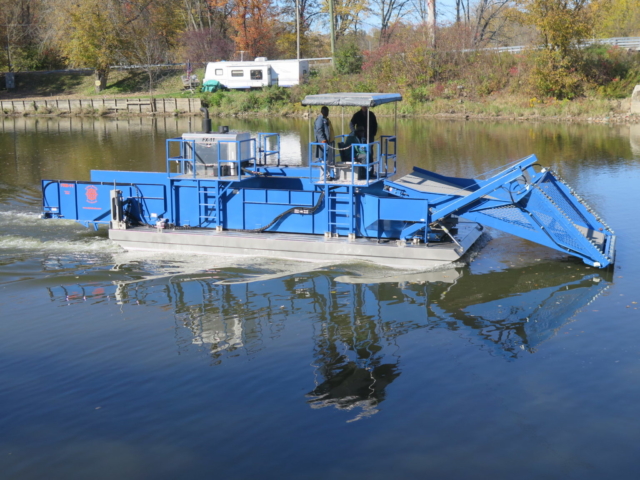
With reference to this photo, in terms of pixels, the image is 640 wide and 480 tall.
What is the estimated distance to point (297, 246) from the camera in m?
13.4

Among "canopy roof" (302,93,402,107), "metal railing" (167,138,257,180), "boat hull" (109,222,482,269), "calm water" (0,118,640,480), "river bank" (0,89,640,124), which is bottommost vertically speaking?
"calm water" (0,118,640,480)

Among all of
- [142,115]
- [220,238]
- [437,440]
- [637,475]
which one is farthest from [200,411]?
[142,115]

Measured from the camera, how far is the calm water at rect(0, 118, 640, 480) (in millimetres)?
7000

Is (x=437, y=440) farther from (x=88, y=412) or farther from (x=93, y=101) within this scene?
(x=93, y=101)

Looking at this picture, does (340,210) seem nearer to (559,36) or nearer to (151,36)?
(559,36)

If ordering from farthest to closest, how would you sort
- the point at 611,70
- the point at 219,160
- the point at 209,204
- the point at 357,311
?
the point at 611,70
the point at 209,204
the point at 219,160
the point at 357,311

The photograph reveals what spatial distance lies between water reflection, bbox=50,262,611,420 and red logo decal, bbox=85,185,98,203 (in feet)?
7.94

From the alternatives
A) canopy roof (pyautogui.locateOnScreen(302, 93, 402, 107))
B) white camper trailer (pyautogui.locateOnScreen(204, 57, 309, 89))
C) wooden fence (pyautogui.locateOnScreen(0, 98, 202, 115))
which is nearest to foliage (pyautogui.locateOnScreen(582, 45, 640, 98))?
white camper trailer (pyautogui.locateOnScreen(204, 57, 309, 89))

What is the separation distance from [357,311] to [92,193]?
709 centimetres

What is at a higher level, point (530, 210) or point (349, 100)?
point (349, 100)

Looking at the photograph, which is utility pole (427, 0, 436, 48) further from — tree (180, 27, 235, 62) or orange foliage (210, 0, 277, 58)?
tree (180, 27, 235, 62)

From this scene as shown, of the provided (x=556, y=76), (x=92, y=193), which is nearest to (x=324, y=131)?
(x=92, y=193)

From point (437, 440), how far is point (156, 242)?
8.63 metres

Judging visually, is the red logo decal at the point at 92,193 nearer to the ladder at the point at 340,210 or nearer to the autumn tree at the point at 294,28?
the ladder at the point at 340,210
